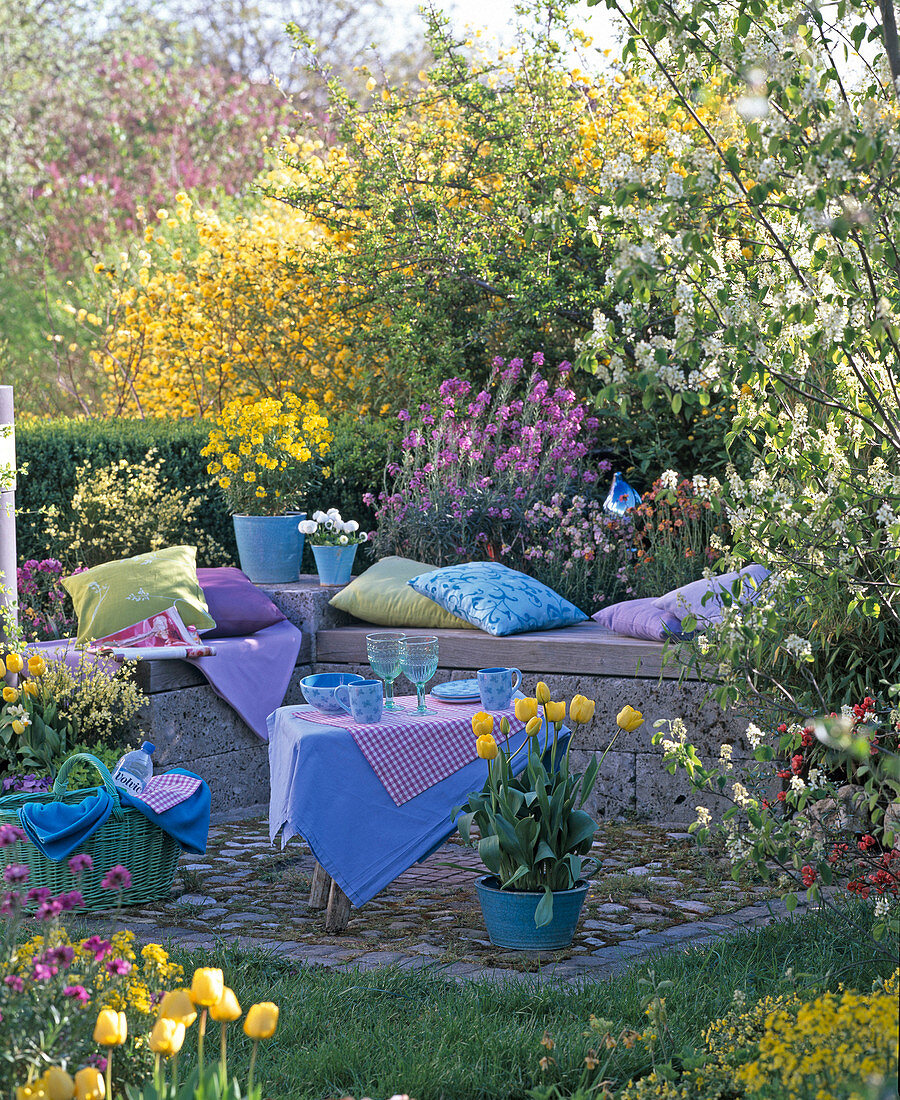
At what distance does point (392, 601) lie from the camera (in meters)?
5.69

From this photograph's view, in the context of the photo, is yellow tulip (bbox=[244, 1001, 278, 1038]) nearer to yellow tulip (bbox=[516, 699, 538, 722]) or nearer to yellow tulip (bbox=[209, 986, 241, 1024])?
yellow tulip (bbox=[209, 986, 241, 1024])

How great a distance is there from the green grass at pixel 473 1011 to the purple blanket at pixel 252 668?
1897 mm

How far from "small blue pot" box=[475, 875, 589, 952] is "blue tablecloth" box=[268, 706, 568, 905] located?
365 mm

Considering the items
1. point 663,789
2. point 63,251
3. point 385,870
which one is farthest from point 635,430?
point 63,251

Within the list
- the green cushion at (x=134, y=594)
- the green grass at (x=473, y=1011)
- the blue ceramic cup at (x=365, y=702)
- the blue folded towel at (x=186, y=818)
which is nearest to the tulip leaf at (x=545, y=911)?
the green grass at (x=473, y=1011)

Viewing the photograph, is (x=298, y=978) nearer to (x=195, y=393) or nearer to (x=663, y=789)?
(x=663, y=789)

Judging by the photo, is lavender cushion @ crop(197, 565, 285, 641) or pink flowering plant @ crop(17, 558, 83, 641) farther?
pink flowering plant @ crop(17, 558, 83, 641)

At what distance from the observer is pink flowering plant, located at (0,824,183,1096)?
6.22ft

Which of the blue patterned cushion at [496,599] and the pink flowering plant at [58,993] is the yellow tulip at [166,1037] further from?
the blue patterned cushion at [496,599]

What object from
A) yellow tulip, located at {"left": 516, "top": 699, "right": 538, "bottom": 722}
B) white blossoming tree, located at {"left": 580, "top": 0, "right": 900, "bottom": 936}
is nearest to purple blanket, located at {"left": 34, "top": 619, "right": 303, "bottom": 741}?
yellow tulip, located at {"left": 516, "top": 699, "right": 538, "bottom": 722}

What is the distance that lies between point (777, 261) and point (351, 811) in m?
2.04

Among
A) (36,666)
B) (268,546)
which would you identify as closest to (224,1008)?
(36,666)

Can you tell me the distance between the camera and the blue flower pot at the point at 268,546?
6176 millimetres

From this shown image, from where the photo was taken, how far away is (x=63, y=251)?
15516 mm
